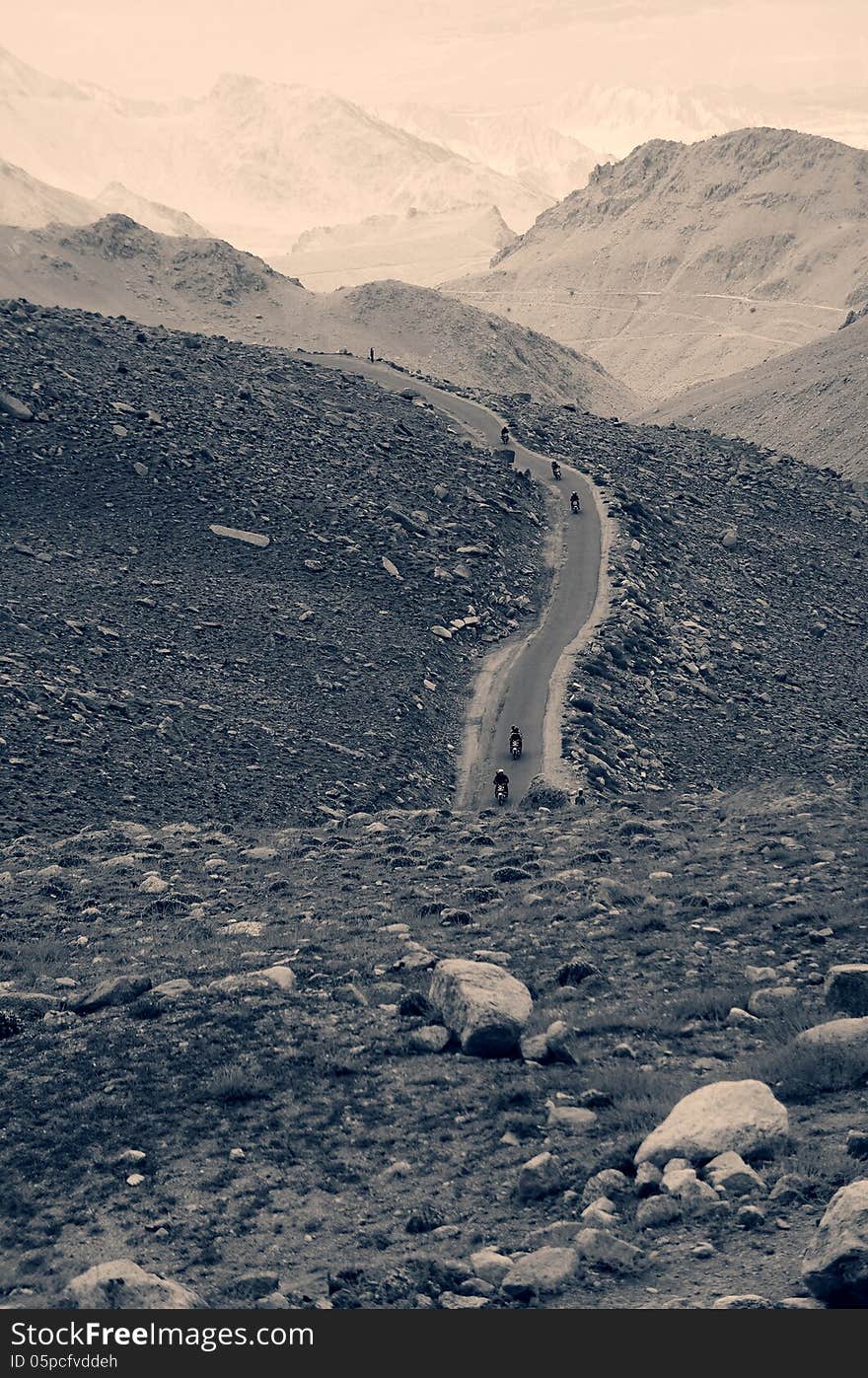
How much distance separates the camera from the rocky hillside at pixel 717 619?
45.1 metres

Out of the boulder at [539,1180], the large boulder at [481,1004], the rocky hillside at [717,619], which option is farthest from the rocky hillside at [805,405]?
the boulder at [539,1180]

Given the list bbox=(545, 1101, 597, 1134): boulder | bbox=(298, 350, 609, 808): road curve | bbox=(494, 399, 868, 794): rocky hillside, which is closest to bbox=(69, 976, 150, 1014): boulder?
bbox=(545, 1101, 597, 1134): boulder

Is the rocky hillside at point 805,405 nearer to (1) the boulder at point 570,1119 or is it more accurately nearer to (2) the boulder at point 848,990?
(2) the boulder at point 848,990

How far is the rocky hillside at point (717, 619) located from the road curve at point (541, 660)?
33.5 inches

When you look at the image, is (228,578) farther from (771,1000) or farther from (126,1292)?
(126,1292)

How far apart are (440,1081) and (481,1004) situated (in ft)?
4.18

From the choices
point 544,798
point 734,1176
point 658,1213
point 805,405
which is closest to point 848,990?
point 734,1176

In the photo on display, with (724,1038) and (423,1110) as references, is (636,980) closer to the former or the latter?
(724,1038)

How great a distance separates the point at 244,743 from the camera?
3994 cm

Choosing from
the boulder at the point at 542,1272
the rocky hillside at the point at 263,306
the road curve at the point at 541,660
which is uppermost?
the rocky hillside at the point at 263,306

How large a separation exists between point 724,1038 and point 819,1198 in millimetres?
4634

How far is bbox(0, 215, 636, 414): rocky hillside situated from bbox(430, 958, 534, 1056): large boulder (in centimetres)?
11052

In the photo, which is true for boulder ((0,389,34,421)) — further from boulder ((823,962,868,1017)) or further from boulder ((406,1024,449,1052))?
boulder ((823,962,868,1017))

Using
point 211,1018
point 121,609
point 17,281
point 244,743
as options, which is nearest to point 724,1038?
point 211,1018
